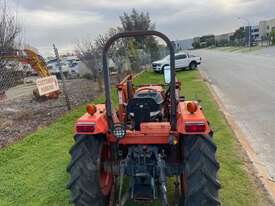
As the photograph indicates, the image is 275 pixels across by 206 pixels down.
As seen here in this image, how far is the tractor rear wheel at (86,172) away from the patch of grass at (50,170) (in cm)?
84

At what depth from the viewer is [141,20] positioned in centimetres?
3531

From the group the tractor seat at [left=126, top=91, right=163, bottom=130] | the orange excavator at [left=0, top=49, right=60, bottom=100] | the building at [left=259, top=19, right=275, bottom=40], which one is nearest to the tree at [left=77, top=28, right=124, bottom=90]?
the orange excavator at [left=0, top=49, right=60, bottom=100]

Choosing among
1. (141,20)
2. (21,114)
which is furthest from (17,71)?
(141,20)

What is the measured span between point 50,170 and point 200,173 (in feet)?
10.3

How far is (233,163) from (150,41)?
2722 centimetres

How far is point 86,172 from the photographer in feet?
12.6

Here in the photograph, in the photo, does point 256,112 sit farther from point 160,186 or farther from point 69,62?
point 69,62

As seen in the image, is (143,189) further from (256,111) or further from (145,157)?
(256,111)

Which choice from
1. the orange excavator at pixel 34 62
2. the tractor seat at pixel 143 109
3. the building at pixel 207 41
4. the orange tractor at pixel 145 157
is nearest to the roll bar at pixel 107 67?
the orange tractor at pixel 145 157

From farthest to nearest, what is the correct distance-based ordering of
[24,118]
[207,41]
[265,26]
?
[207,41] < [265,26] < [24,118]

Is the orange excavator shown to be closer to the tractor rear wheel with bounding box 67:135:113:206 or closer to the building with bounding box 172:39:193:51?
the building with bounding box 172:39:193:51

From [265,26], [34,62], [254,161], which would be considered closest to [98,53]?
[34,62]

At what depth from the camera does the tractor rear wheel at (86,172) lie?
12.6ft

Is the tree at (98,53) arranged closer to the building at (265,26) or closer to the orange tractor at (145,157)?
the orange tractor at (145,157)
